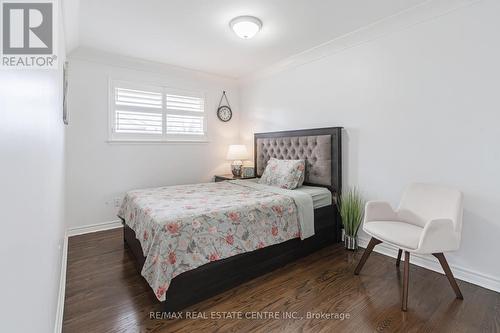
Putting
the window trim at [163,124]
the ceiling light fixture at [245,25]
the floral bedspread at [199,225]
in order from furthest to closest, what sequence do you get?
the window trim at [163,124]
the ceiling light fixture at [245,25]
the floral bedspread at [199,225]

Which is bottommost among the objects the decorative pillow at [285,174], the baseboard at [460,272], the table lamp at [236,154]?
the baseboard at [460,272]

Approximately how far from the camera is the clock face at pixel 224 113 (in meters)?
4.63

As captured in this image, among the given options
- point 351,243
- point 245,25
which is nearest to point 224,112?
point 245,25

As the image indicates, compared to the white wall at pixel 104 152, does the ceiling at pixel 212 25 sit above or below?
above

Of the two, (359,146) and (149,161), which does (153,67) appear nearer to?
(149,161)

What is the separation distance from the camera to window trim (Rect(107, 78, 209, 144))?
356 centimetres

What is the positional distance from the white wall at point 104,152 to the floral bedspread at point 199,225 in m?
0.88

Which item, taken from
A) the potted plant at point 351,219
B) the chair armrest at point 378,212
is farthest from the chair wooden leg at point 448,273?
the potted plant at point 351,219

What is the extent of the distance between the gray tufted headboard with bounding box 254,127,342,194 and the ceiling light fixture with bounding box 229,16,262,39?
148 centimetres

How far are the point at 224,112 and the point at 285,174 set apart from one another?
6.82ft

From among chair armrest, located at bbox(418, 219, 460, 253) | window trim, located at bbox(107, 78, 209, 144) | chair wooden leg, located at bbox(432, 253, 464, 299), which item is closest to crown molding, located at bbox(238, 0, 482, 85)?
window trim, located at bbox(107, 78, 209, 144)

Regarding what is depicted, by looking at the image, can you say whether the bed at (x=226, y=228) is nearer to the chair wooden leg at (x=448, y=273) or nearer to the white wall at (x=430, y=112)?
the white wall at (x=430, y=112)

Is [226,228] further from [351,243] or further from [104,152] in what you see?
[104,152]

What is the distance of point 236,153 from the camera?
174 inches
